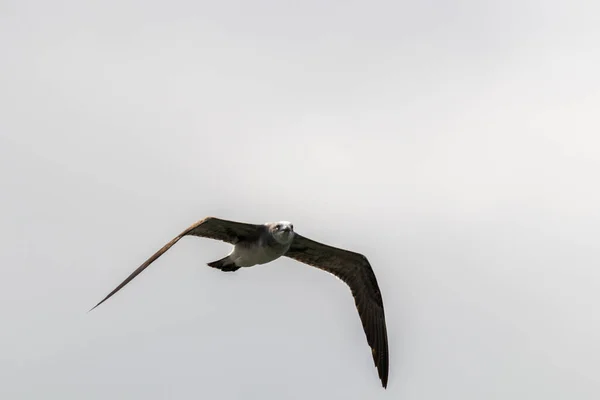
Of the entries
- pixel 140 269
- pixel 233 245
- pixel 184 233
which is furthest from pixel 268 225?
pixel 140 269

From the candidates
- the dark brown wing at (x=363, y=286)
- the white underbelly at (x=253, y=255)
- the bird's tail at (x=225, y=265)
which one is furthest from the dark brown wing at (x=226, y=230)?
the dark brown wing at (x=363, y=286)

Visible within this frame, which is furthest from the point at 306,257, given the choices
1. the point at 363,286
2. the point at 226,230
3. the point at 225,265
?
the point at 226,230

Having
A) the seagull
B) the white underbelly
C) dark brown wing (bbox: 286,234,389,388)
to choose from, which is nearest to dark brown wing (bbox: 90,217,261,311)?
the seagull

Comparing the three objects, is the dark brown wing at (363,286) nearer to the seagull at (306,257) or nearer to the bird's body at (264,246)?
the seagull at (306,257)

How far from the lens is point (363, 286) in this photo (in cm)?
2902

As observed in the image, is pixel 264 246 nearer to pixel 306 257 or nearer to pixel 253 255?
pixel 253 255

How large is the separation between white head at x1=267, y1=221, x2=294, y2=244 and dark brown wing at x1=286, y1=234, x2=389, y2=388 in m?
2.54

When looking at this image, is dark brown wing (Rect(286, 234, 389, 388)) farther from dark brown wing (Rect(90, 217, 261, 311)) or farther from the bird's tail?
dark brown wing (Rect(90, 217, 261, 311))

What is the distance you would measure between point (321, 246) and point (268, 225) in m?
2.59

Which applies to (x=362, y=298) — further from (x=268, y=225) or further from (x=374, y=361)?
(x=268, y=225)

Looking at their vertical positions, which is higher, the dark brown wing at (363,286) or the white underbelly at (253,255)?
the white underbelly at (253,255)

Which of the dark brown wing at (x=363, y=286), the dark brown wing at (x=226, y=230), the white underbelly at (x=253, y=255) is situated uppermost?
the dark brown wing at (x=226, y=230)

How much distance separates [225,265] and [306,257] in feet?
8.58

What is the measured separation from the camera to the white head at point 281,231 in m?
25.2
